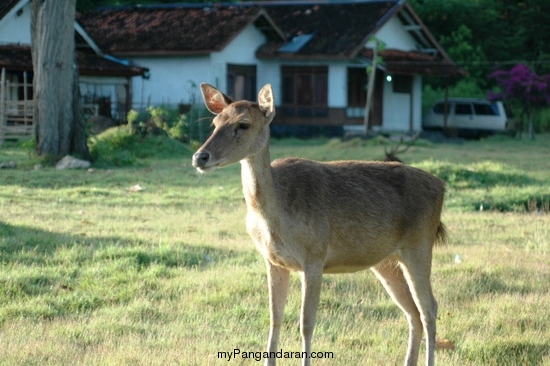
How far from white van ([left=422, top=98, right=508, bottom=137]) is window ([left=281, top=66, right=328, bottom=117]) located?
18.5ft

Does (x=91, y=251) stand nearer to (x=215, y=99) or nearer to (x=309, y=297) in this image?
(x=215, y=99)

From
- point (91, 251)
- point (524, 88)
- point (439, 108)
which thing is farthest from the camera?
point (439, 108)

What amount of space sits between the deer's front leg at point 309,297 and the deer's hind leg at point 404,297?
88 centimetres

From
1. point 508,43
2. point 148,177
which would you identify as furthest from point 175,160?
point 508,43

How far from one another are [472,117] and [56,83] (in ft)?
77.0

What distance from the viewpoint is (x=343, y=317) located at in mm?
8531

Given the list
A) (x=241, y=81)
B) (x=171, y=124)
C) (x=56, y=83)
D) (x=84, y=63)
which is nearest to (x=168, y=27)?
(x=241, y=81)

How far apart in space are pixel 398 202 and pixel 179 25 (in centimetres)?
3295

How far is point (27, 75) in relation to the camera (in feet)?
114

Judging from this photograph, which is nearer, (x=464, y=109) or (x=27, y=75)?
(x=27, y=75)

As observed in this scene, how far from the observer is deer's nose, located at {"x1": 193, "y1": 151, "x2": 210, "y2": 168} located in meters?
6.26

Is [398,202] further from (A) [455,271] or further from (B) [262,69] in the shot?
(B) [262,69]

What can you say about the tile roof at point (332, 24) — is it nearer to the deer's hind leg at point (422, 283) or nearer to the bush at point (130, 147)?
the bush at point (130, 147)

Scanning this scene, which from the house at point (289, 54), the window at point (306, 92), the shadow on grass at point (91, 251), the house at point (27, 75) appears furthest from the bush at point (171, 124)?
the shadow on grass at point (91, 251)
